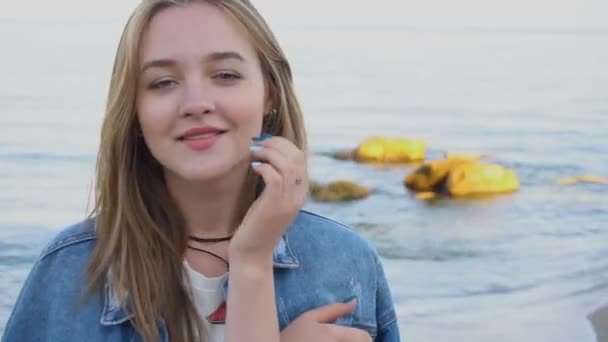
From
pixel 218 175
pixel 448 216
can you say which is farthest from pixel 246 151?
pixel 448 216

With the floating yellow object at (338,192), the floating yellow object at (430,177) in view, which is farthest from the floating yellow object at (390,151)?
the floating yellow object at (338,192)

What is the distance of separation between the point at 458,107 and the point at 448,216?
3.54m

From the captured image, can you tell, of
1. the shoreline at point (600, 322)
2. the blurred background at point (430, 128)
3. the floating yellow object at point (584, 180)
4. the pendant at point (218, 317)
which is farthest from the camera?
the floating yellow object at point (584, 180)

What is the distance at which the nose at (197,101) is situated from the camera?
1720 mm

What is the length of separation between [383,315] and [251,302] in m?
0.40

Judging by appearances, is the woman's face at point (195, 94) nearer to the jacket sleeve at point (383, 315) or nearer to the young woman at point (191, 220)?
the young woman at point (191, 220)

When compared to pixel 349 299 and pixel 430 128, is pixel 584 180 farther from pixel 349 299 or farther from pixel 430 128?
pixel 349 299

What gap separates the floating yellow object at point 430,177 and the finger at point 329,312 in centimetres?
571

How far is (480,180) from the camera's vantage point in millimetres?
7578

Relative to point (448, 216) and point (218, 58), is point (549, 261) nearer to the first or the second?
point (448, 216)

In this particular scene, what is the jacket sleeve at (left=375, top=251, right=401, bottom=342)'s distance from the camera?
1989mm

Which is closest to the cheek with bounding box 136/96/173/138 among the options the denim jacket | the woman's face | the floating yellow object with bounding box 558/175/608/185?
the woman's face

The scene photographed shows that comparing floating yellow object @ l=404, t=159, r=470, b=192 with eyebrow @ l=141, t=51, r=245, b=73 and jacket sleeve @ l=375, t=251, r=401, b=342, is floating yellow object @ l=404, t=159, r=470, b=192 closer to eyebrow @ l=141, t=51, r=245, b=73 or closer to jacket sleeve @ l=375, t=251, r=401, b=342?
jacket sleeve @ l=375, t=251, r=401, b=342

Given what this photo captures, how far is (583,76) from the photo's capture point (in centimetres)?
1162
